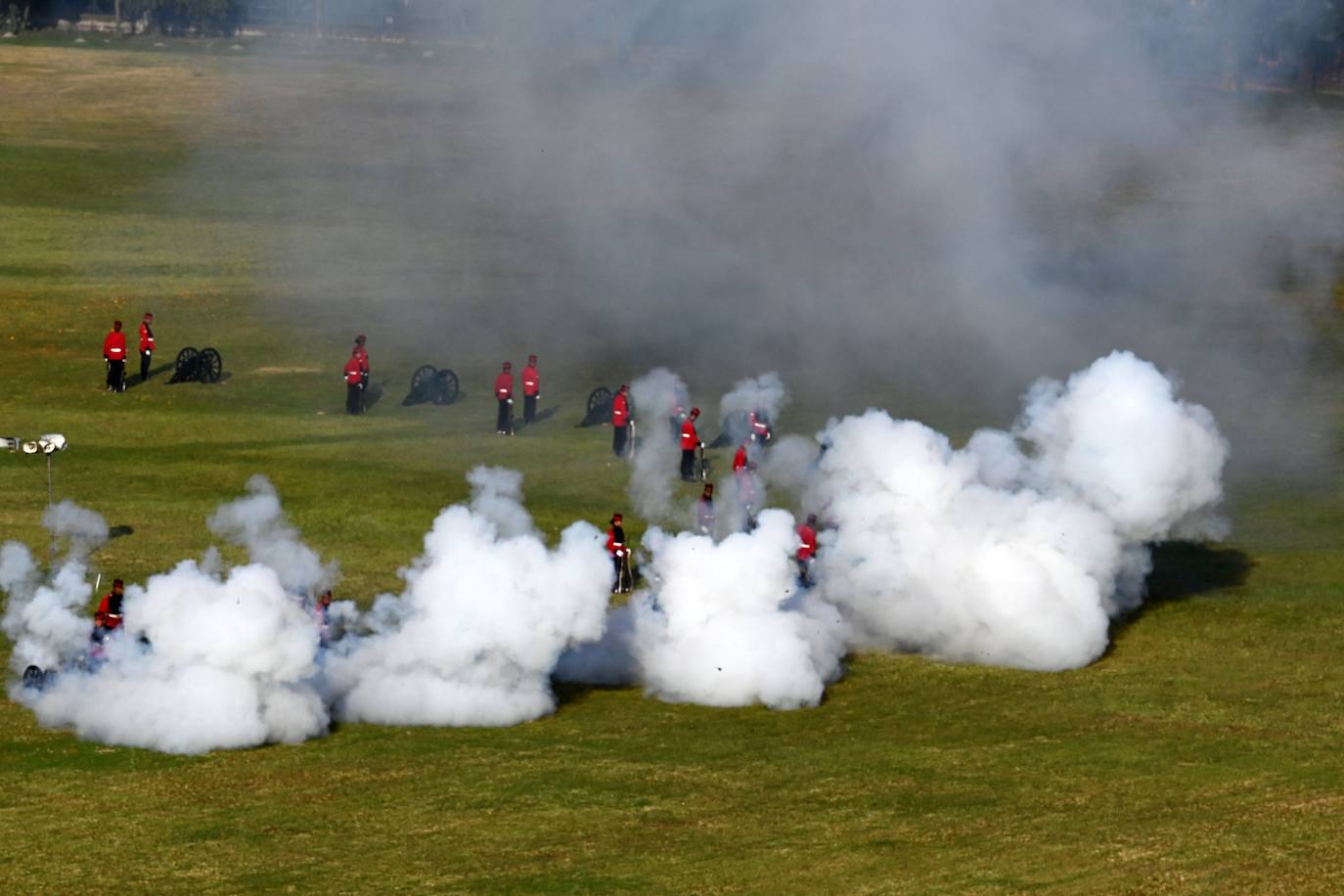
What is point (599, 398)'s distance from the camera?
50312 millimetres

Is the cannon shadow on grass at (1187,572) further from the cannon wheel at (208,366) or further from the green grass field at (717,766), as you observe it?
the cannon wheel at (208,366)

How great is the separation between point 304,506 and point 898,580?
15754mm

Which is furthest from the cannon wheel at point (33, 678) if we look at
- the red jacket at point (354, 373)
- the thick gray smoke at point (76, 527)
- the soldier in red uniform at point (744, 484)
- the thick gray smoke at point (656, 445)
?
the red jacket at point (354, 373)

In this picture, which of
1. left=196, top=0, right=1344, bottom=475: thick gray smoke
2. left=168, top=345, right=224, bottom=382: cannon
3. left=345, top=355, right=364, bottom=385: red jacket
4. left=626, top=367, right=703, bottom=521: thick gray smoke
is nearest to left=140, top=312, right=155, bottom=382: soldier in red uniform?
left=168, top=345, right=224, bottom=382: cannon

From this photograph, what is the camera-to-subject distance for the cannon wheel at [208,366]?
54.2 meters

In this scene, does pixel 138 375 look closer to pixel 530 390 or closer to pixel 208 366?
pixel 208 366

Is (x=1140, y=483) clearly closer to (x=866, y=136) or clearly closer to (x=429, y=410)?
(x=866, y=136)

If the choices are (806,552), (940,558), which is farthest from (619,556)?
(940,558)

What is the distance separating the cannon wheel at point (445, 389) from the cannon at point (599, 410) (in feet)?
14.4

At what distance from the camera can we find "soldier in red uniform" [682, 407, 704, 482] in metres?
43.8

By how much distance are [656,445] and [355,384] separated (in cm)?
909

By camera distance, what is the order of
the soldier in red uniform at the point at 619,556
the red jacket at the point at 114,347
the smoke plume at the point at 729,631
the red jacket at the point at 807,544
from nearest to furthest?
the smoke plume at the point at 729,631, the red jacket at the point at 807,544, the soldier in red uniform at the point at 619,556, the red jacket at the point at 114,347

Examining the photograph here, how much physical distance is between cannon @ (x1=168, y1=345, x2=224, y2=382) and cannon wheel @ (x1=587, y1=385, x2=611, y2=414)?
1148 centimetres

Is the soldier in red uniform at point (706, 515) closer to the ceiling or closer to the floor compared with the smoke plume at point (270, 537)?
closer to the ceiling
